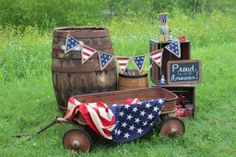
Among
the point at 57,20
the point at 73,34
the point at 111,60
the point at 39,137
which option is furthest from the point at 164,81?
the point at 57,20

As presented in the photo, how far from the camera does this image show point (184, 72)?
18.0ft

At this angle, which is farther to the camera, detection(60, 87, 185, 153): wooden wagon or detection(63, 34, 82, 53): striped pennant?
detection(63, 34, 82, 53): striped pennant

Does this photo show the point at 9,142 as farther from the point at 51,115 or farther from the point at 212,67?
the point at 212,67

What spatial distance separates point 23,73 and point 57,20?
20824mm

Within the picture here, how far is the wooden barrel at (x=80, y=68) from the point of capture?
199 inches

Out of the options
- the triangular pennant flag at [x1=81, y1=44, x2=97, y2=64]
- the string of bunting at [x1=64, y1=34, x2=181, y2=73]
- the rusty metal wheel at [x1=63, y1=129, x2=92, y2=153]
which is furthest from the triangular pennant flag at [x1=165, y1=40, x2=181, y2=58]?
the rusty metal wheel at [x1=63, y1=129, x2=92, y2=153]

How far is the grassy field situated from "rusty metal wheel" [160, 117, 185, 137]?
8cm

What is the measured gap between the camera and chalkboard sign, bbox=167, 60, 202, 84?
17.8ft

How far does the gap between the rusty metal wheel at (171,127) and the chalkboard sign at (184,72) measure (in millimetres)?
1004

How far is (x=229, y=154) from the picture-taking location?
4184 mm

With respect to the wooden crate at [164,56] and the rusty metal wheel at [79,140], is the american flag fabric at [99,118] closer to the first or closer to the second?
the rusty metal wheel at [79,140]

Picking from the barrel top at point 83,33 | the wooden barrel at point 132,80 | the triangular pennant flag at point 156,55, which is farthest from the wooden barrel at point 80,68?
the triangular pennant flag at point 156,55

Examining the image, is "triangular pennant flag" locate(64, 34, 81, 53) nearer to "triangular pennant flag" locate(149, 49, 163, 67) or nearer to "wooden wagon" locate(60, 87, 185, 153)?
"wooden wagon" locate(60, 87, 185, 153)

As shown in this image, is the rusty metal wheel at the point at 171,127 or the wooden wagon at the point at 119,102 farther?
the rusty metal wheel at the point at 171,127
